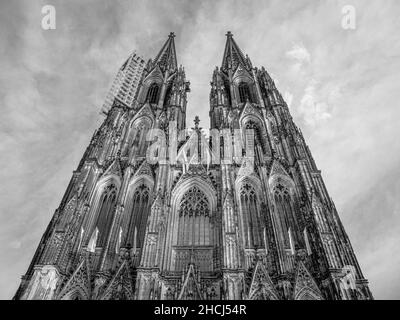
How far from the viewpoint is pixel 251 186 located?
2238 cm

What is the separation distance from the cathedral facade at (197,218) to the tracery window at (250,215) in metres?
0.07

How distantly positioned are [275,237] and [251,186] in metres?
4.88

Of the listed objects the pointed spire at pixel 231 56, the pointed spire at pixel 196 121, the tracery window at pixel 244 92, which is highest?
the pointed spire at pixel 231 56

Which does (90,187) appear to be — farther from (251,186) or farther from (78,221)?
(251,186)

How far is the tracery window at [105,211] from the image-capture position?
19.9 metres

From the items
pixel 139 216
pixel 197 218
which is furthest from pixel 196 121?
pixel 139 216

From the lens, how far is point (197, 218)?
20.8 m

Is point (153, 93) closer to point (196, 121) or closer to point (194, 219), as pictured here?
point (196, 121)

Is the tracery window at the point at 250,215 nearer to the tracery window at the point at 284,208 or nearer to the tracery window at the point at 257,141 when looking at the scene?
the tracery window at the point at 284,208

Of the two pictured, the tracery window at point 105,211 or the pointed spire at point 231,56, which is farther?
the pointed spire at point 231,56

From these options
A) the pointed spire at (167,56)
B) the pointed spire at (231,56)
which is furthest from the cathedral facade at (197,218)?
the pointed spire at (167,56)
